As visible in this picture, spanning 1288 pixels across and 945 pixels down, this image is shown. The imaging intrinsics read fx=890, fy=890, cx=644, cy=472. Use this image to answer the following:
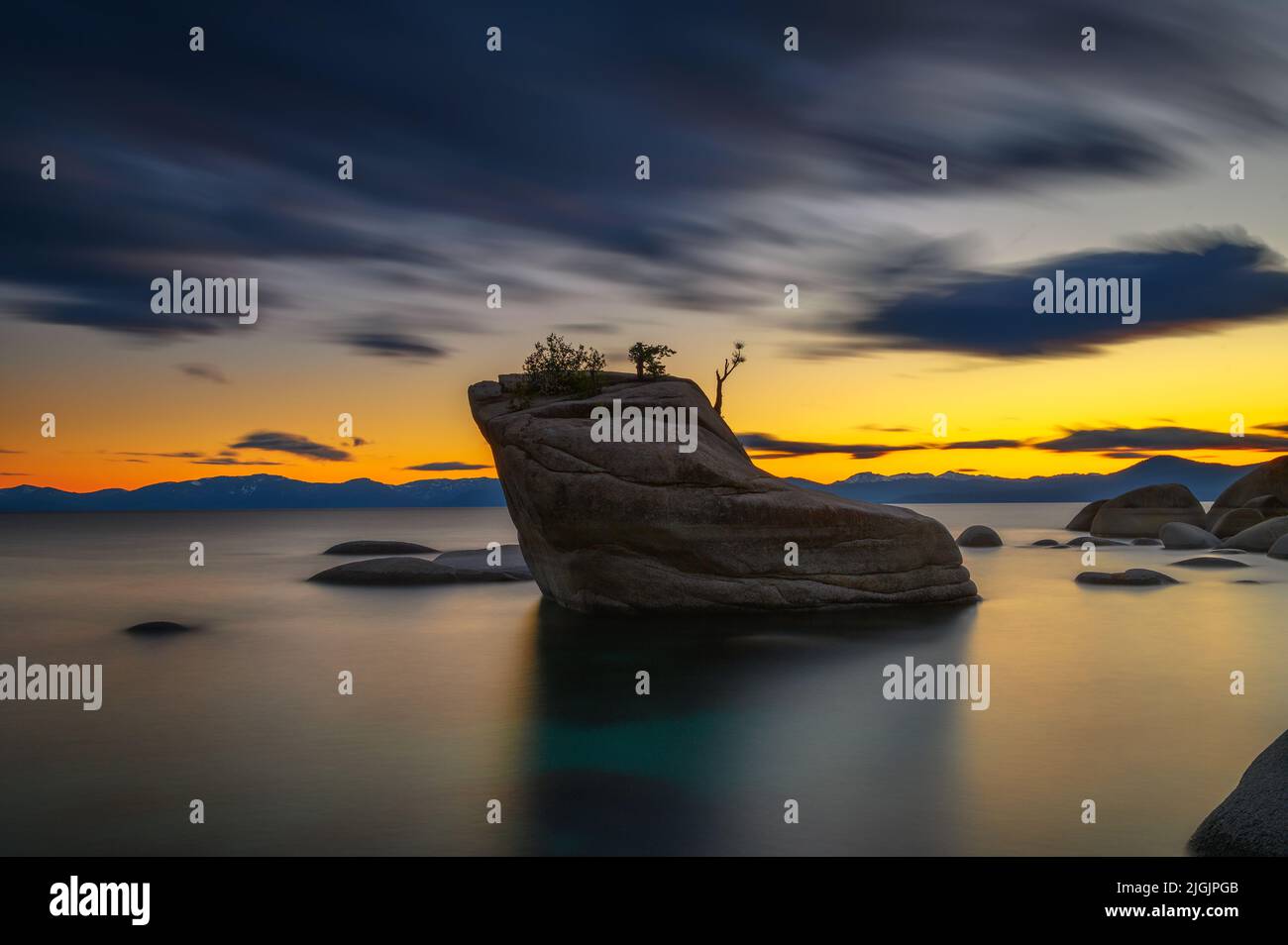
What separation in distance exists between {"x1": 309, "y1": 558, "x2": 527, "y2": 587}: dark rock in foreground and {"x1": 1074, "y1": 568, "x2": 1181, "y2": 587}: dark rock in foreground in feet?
72.4

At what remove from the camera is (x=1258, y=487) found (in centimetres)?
5447

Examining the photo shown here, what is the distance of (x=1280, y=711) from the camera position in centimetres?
1511

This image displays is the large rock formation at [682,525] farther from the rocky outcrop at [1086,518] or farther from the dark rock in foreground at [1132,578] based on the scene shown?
the rocky outcrop at [1086,518]

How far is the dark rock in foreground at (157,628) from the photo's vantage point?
24.0 metres

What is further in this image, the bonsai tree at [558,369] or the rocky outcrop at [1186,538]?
the rocky outcrop at [1186,538]

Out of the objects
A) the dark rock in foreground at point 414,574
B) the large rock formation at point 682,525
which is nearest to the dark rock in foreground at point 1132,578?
the large rock formation at point 682,525

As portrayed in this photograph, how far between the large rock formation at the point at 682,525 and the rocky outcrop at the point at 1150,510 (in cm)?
4242

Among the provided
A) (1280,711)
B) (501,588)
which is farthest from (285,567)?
(1280,711)

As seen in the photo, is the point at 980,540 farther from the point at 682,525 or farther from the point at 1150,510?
the point at 682,525

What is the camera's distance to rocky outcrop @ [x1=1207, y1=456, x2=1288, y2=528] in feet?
175

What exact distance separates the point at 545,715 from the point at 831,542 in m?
11.0

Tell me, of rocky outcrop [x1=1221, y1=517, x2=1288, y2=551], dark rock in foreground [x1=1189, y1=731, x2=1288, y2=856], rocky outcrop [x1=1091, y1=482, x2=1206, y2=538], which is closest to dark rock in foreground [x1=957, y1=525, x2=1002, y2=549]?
rocky outcrop [x1=1091, y1=482, x2=1206, y2=538]

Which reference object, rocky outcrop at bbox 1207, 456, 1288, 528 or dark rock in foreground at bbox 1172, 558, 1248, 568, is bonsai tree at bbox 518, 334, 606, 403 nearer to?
dark rock in foreground at bbox 1172, 558, 1248, 568

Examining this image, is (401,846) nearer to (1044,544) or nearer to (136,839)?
(136,839)
